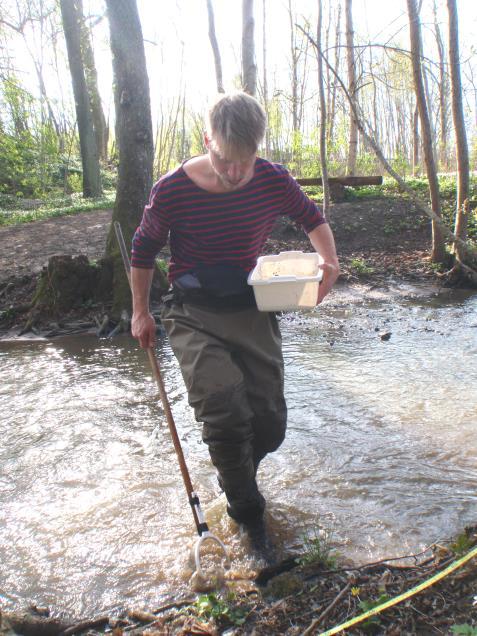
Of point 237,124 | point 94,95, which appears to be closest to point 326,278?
point 237,124

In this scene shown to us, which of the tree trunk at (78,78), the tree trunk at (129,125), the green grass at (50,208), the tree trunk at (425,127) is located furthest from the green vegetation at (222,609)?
the tree trunk at (78,78)

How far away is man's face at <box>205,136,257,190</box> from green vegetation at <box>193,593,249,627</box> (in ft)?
5.42

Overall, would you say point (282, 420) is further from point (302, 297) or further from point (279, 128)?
point (279, 128)

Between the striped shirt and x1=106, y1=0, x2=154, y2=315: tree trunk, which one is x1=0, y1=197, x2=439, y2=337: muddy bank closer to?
x1=106, y1=0, x2=154, y2=315: tree trunk

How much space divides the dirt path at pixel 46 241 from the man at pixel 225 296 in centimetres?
669

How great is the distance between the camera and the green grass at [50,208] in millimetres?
14320

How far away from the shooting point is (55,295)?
748 centimetres

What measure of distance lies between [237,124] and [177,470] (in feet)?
6.89

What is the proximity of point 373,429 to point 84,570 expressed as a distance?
207 centimetres

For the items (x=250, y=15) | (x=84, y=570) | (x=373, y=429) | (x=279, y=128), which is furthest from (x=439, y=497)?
(x=279, y=128)

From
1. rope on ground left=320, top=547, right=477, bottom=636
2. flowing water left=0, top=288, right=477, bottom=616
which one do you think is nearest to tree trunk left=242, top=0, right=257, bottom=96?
flowing water left=0, top=288, right=477, bottom=616

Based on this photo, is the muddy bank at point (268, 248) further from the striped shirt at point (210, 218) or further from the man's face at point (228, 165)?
the man's face at point (228, 165)

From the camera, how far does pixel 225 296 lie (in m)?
→ 2.59

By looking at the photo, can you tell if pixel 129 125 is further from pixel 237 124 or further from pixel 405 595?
pixel 405 595
